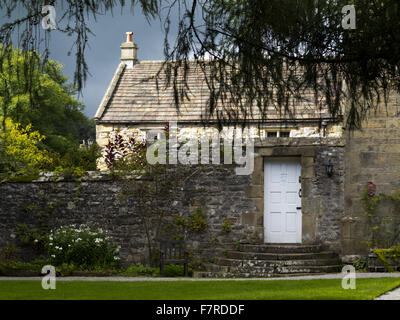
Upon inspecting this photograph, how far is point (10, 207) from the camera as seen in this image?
14516 millimetres

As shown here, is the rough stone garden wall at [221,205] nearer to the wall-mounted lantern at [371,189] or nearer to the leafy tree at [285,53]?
the wall-mounted lantern at [371,189]

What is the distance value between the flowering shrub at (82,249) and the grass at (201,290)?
1787mm

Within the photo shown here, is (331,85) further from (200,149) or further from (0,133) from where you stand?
(0,133)

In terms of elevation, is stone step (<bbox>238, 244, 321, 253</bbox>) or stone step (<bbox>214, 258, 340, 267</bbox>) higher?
stone step (<bbox>238, 244, 321, 253</bbox>)

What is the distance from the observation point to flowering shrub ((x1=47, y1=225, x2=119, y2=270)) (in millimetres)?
13594

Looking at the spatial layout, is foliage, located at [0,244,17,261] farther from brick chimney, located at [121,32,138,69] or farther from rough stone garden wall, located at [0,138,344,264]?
brick chimney, located at [121,32,138,69]

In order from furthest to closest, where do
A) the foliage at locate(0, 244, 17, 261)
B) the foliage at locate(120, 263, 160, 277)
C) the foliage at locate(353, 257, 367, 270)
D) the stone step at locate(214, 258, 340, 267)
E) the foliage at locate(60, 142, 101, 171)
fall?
the foliage at locate(60, 142, 101, 171) → the foliage at locate(0, 244, 17, 261) → the foliage at locate(353, 257, 367, 270) → the foliage at locate(120, 263, 160, 277) → the stone step at locate(214, 258, 340, 267)

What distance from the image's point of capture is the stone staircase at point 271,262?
1277cm

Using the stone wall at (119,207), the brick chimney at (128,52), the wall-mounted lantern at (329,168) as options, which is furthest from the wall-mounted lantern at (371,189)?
the brick chimney at (128,52)

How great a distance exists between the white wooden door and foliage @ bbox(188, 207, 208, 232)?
54.7 inches

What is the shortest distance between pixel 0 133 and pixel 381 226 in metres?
10.8

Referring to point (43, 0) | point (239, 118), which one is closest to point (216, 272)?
point (239, 118)

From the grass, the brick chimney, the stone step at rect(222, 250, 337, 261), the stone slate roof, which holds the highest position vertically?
the brick chimney

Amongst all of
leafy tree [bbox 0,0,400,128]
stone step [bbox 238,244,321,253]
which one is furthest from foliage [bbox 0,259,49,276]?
→ leafy tree [bbox 0,0,400,128]
